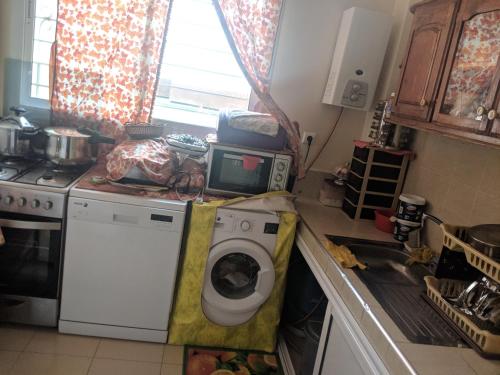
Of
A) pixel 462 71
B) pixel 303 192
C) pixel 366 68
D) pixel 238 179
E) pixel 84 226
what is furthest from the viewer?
pixel 303 192

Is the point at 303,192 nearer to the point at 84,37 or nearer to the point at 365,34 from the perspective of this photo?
the point at 365,34

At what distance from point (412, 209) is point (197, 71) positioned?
4.97ft

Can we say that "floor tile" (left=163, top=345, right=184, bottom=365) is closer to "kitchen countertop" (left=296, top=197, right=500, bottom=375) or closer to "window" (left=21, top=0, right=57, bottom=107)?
"kitchen countertop" (left=296, top=197, right=500, bottom=375)

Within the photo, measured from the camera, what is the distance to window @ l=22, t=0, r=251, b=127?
8.10ft

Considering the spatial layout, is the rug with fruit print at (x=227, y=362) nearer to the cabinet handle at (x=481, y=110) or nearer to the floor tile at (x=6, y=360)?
the floor tile at (x=6, y=360)

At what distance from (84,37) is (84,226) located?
110 centimetres

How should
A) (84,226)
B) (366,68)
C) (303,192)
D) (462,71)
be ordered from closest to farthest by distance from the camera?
(462,71) < (84,226) < (366,68) < (303,192)

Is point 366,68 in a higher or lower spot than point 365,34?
lower

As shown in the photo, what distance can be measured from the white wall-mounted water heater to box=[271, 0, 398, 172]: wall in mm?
105

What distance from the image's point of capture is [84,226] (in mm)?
2064

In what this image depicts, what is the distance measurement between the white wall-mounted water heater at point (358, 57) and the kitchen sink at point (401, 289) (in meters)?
0.94

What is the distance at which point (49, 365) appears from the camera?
2.01 metres

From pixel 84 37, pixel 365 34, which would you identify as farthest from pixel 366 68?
pixel 84 37

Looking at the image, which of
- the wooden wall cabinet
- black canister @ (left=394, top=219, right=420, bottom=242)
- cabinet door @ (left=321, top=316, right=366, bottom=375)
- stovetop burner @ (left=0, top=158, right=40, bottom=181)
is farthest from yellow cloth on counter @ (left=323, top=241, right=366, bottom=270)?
stovetop burner @ (left=0, top=158, right=40, bottom=181)
